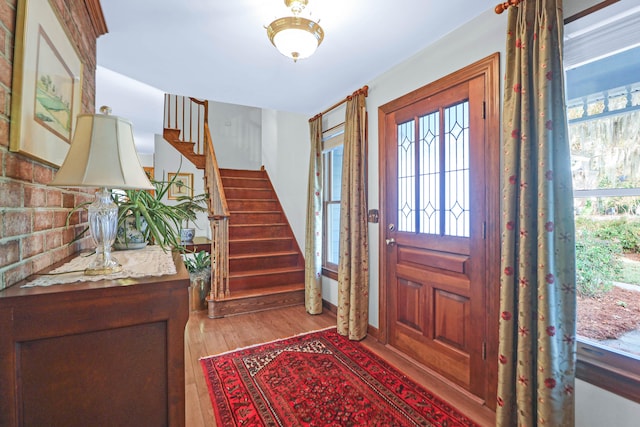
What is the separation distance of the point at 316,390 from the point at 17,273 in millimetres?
1750

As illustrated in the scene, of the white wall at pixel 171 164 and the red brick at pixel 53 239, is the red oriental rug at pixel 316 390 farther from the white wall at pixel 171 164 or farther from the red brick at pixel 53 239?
the white wall at pixel 171 164

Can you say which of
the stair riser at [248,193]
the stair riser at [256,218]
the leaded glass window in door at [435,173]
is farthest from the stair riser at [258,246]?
the leaded glass window in door at [435,173]

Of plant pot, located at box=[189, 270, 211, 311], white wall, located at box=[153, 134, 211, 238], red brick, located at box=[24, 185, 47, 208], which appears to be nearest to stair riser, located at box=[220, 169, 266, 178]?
white wall, located at box=[153, 134, 211, 238]

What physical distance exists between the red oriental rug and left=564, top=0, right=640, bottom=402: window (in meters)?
0.82

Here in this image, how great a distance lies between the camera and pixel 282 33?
1787 mm

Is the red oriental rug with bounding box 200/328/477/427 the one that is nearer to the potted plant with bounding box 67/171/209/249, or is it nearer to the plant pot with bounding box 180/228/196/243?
the potted plant with bounding box 67/171/209/249

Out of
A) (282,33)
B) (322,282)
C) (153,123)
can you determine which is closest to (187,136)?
(153,123)

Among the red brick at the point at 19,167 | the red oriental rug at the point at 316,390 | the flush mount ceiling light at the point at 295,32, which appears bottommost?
the red oriental rug at the point at 316,390

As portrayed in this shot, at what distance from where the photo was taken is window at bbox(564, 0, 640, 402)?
1.39m

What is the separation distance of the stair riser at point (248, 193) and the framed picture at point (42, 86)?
3555 millimetres

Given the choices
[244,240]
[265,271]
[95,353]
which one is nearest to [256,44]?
[95,353]

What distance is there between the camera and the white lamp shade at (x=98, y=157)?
0.99 meters

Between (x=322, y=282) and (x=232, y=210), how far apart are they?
195cm

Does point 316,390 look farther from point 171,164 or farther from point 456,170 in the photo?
point 171,164
